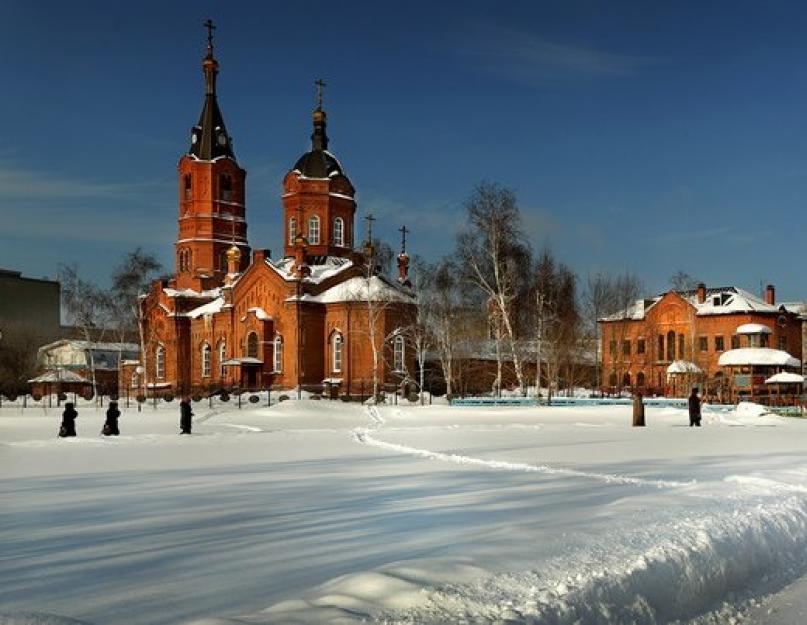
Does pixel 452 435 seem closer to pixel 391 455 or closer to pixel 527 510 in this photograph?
pixel 391 455

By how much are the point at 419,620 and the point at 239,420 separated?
2469 cm

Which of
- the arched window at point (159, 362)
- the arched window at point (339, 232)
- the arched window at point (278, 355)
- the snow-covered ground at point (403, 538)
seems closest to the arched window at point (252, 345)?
the arched window at point (278, 355)

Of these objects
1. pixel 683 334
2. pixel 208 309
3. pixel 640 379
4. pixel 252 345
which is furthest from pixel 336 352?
pixel 683 334

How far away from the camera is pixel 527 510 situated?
8.59 meters

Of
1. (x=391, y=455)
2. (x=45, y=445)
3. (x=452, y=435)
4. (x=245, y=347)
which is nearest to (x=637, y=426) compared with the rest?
(x=452, y=435)

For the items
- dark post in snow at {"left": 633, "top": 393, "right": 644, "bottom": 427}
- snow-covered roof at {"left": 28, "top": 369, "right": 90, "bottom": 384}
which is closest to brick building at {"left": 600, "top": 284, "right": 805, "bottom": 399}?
dark post in snow at {"left": 633, "top": 393, "right": 644, "bottom": 427}

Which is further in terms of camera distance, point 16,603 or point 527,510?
point 527,510

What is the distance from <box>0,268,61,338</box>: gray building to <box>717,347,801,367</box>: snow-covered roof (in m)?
66.1

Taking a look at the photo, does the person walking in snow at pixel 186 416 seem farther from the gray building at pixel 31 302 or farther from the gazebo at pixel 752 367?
the gray building at pixel 31 302

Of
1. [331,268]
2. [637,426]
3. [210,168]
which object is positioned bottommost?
[637,426]

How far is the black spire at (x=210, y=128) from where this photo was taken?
2112 inches

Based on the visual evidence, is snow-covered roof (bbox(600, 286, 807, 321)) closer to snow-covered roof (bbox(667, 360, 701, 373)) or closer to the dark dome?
snow-covered roof (bbox(667, 360, 701, 373))

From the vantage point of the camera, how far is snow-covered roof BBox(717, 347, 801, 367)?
42031 millimetres

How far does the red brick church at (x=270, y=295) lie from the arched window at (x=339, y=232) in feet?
0.22
